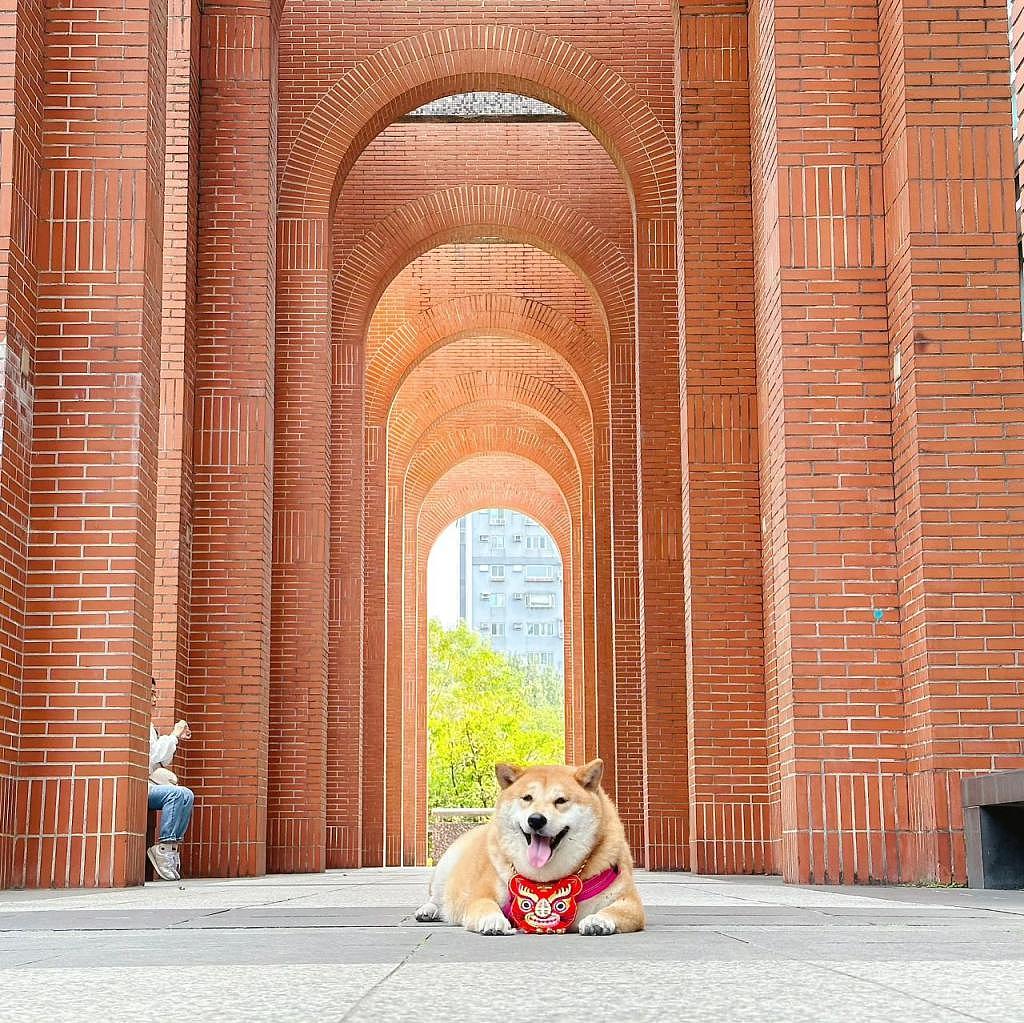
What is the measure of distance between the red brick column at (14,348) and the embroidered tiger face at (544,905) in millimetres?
4696

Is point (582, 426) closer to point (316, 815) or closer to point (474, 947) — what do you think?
point (316, 815)

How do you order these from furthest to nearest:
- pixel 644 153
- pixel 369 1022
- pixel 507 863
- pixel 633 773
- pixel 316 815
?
pixel 633 773 < pixel 644 153 < pixel 316 815 < pixel 507 863 < pixel 369 1022

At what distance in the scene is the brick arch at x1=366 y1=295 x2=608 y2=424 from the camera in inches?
985

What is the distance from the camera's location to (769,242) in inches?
402

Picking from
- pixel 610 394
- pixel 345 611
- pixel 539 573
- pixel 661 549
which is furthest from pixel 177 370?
pixel 539 573

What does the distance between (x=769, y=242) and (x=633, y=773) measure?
1131 cm

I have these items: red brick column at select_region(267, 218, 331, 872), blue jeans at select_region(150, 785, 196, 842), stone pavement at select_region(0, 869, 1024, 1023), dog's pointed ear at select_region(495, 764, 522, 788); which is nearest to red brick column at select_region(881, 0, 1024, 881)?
stone pavement at select_region(0, 869, 1024, 1023)

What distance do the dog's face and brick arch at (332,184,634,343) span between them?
16.0m

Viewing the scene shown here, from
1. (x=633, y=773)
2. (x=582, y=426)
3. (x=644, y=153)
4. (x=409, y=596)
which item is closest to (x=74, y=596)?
(x=644, y=153)

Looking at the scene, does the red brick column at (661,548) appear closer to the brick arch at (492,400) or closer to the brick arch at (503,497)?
the brick arch at (492,400)

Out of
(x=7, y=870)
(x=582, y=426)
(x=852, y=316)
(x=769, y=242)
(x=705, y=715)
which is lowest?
(x=7, y=870)

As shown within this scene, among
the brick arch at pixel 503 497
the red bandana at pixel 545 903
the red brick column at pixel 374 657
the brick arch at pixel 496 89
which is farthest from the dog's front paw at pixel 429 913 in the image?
the brick arch at pixel 503 497

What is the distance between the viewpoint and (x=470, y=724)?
53.4 metres

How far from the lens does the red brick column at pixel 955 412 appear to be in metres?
8.43
